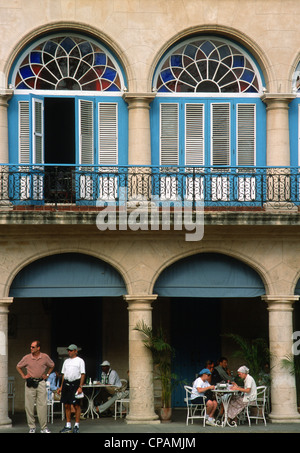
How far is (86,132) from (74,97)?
2.68 feet

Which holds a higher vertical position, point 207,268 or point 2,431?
point 207,268

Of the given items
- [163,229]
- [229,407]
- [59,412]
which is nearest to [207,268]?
[163,229]

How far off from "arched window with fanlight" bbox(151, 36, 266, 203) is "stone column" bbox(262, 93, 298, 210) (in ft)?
1.03

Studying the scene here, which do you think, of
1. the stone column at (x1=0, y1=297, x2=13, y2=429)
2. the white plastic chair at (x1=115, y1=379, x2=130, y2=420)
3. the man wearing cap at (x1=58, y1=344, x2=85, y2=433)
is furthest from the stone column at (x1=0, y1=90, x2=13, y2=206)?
the white plastic chair at (x1=115, y1=379, x2=130, y2=420)

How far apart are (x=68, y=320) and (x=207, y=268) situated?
181 inches

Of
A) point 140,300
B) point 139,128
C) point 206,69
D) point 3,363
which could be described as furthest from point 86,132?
point 3,363

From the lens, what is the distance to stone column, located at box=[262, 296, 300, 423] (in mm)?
22938

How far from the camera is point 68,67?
2370 centimetres

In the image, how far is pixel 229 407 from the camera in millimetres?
22203

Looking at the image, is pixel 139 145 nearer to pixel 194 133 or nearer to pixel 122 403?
pixel 194 133

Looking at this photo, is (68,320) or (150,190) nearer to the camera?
(150,190)
